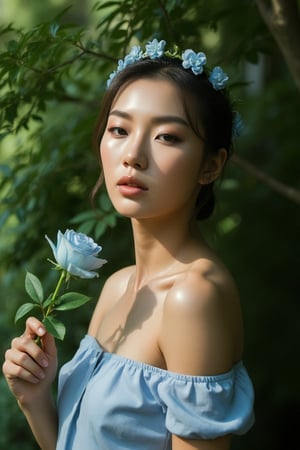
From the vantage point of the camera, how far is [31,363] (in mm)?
1842

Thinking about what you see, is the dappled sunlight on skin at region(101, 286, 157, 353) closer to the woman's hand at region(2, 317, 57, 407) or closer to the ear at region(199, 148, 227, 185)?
the woman's hand at region(2, 317, 57, 407)

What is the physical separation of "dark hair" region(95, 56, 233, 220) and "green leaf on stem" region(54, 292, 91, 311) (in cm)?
37

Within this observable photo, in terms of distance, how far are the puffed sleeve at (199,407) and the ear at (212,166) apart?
1.50ft

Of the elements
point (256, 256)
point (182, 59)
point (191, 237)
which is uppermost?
point (182, 59)

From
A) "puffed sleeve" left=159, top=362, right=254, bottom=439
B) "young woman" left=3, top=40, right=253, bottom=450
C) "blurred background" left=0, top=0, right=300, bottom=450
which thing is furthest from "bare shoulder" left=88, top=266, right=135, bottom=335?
"puffed sleeve" left=159, top=362, right=254, bottom=439

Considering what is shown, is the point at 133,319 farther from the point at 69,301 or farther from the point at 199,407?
the point at 199,407

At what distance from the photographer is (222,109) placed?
72.7 inches

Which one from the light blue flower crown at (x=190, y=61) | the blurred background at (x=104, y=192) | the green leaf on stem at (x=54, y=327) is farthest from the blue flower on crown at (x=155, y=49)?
the green leaf on stem at (x=54, y=327)

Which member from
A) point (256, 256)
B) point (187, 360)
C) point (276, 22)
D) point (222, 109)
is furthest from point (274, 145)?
point (187, 360)

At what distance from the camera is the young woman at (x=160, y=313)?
1.65 metres

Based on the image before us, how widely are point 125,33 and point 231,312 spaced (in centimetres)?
107

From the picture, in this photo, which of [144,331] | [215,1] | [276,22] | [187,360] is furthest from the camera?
[215,1]

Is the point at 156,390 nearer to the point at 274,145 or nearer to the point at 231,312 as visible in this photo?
the point at 231,312

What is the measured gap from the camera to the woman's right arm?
1821mm
